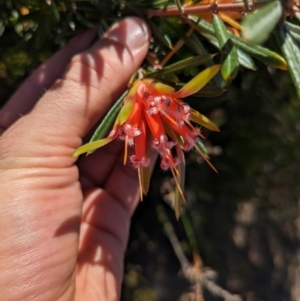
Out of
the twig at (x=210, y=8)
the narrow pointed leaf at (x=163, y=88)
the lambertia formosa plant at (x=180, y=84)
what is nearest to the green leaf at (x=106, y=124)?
the lambertia formosa plant at (x=180, y=84)

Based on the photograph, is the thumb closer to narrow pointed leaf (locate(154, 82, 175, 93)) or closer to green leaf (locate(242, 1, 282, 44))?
narrow pointed leaf (locate(154, 82, 175, 93))

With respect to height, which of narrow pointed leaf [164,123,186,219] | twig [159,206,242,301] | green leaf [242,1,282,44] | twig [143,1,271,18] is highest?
green leaf [242,1,282,44]

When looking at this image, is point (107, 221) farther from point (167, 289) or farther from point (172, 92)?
point (167, 289)

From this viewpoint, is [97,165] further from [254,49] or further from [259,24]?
[259,24]

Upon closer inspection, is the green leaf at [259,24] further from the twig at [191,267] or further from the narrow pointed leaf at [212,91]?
the twig at [191,267]

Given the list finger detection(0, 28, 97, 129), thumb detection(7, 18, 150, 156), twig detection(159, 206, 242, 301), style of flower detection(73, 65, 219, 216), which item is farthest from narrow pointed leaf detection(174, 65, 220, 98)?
twig detection(159, 206, 242, 301)

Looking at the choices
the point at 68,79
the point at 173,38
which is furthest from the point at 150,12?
the point at 68,79
